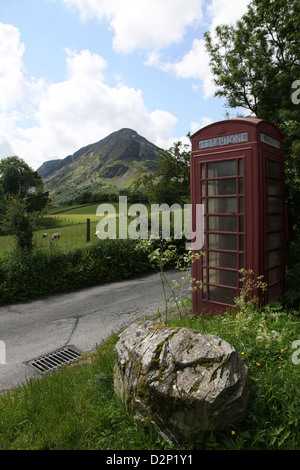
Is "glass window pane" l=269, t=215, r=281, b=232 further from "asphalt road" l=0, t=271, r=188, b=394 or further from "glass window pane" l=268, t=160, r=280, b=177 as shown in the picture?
"asphalt road" l=0, t=271, r=188, b=394

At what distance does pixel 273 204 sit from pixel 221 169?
112 cm

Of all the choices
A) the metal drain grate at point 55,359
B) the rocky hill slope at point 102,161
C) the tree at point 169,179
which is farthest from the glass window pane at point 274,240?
the rocky hill slope at point 102,161

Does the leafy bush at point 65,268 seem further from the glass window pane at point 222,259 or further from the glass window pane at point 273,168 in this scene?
the glass window pane at point 273,168

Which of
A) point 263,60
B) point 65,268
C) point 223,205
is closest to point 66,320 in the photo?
point 65,268

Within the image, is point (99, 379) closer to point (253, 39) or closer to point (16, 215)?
point (16, 215)

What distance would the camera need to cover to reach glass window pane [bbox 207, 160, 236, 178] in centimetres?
500

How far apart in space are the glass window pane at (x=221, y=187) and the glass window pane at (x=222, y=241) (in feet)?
2.29

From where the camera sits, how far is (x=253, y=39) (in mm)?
12367

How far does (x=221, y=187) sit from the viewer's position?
5160 millimetres

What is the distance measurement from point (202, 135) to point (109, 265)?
5558mm

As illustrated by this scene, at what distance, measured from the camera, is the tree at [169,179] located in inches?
528

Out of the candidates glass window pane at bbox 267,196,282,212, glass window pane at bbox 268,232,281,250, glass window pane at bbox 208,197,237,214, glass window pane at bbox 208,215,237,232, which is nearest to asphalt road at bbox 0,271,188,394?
glass window pane at bbox 208,215,237,232

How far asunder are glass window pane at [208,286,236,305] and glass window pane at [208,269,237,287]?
0.33ft

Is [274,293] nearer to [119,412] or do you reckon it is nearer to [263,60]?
[119,412]
